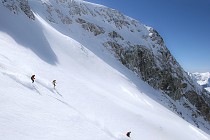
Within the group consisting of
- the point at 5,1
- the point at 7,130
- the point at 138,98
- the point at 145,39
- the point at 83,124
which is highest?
the point at 145,39

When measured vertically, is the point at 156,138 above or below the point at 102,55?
below

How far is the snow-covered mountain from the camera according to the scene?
1370cm

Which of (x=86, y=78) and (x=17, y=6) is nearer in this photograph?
(x=86, y=78)

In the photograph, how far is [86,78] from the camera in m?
38.3

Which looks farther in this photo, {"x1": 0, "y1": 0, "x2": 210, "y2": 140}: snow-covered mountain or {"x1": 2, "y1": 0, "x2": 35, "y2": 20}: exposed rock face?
{"x1": 2, "y1": 0, "x2": 35, "y2": 20}: exposed rock face

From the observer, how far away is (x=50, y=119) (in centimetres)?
1329

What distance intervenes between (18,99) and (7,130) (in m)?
3.70

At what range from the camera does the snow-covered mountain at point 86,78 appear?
45.0 feet

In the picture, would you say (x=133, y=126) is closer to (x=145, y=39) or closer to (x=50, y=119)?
(x=50, y=119)

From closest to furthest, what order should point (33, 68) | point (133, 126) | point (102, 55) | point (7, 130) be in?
point (7, 130)
point (133, 126)
point (33, 68)
point (102, 55)

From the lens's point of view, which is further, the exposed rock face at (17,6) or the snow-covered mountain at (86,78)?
the exposed rock face at (17,6)

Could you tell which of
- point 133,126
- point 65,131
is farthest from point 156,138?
point 65,131

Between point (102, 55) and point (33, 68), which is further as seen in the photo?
point (102, 55)

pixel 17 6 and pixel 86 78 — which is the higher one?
pixel 17 6
